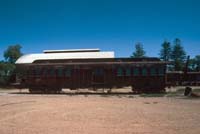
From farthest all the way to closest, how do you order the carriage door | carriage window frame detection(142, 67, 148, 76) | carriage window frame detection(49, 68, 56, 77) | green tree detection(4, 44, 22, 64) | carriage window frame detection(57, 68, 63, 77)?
green tree detection(4, 44, 22, 64) → carriage window frame detection(49, 68, 56, 77) → carriage window frame detection(57, 68, 63, 77) → the carriage door → carriage window frame detection(142, 67, 148, 76)

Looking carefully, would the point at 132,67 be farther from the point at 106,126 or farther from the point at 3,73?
the point at 3,73

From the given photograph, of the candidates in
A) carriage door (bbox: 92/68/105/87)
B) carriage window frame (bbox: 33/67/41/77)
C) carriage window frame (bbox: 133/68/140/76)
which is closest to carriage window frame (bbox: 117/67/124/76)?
carriage window frame (bbox: 133/68/140/76)

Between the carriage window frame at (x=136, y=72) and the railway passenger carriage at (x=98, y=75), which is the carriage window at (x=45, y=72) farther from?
the carriage window frame at (x=136, y=72)

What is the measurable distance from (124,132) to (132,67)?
21424 millimetres

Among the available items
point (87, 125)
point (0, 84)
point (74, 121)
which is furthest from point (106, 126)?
point (0, 84)

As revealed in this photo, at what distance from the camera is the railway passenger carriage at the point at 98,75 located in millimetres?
30094

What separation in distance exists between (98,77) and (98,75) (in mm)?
230

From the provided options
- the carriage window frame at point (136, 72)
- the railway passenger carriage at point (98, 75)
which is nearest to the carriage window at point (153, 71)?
the railway passenger carriage at point (98, 75)

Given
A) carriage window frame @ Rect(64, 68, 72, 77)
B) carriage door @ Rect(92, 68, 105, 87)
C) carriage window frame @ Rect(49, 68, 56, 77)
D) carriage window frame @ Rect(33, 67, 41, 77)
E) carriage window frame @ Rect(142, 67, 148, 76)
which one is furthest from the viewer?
carriage window frame @ Rect(33, 67, 41, 77)

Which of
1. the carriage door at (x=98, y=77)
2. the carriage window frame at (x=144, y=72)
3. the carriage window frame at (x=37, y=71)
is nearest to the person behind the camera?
the carriage window frame at (x=144, y=72)

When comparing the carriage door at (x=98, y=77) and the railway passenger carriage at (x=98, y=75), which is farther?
the carriage door at (x=98, y=77)

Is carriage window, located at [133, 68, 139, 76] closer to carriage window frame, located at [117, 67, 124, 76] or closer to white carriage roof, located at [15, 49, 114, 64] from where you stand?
carriage window frame, located at [117, 67, 124, 76]

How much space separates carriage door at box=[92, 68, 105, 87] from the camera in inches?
1219

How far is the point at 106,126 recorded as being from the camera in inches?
408
